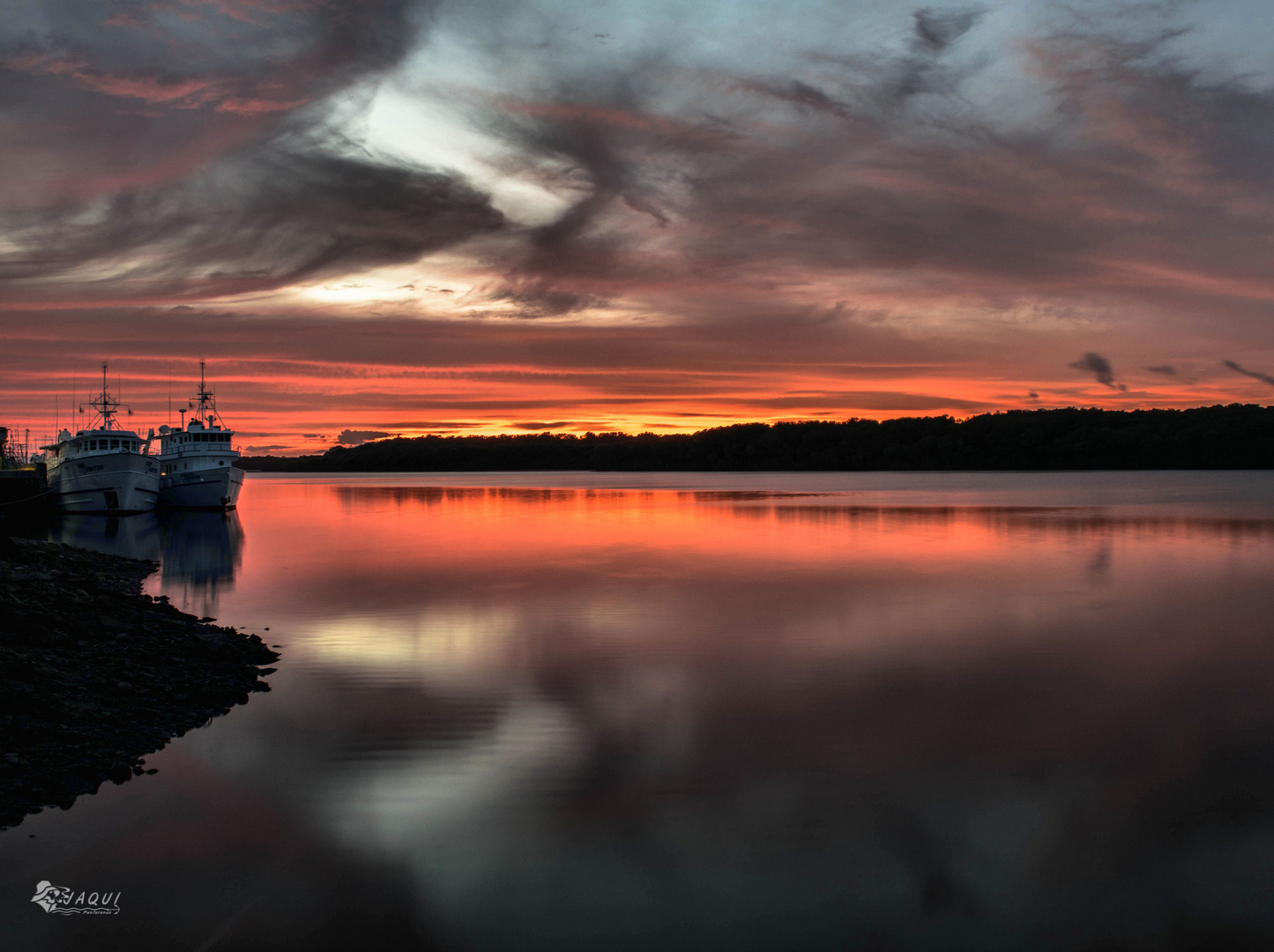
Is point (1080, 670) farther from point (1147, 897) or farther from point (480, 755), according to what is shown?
point (480, 755)

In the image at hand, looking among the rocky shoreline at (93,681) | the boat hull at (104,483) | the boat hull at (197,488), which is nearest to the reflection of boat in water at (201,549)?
the boat hull at (104,483)

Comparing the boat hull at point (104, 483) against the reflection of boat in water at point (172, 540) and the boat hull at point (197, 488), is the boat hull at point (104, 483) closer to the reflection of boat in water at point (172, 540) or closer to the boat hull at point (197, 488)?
the reflection of boat in water at point (172, 540)

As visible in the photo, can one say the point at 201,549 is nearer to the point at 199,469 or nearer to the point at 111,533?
the point at 111,533

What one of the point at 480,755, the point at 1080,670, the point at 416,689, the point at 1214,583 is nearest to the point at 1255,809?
the point at 1080,670

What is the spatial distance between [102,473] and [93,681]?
5084 cm

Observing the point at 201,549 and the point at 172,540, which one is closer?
the point at 201,549

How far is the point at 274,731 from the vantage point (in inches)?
417

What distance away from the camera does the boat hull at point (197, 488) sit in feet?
212

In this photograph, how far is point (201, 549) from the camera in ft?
120

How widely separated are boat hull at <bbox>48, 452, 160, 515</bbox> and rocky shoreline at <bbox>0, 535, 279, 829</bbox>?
1698 inches
